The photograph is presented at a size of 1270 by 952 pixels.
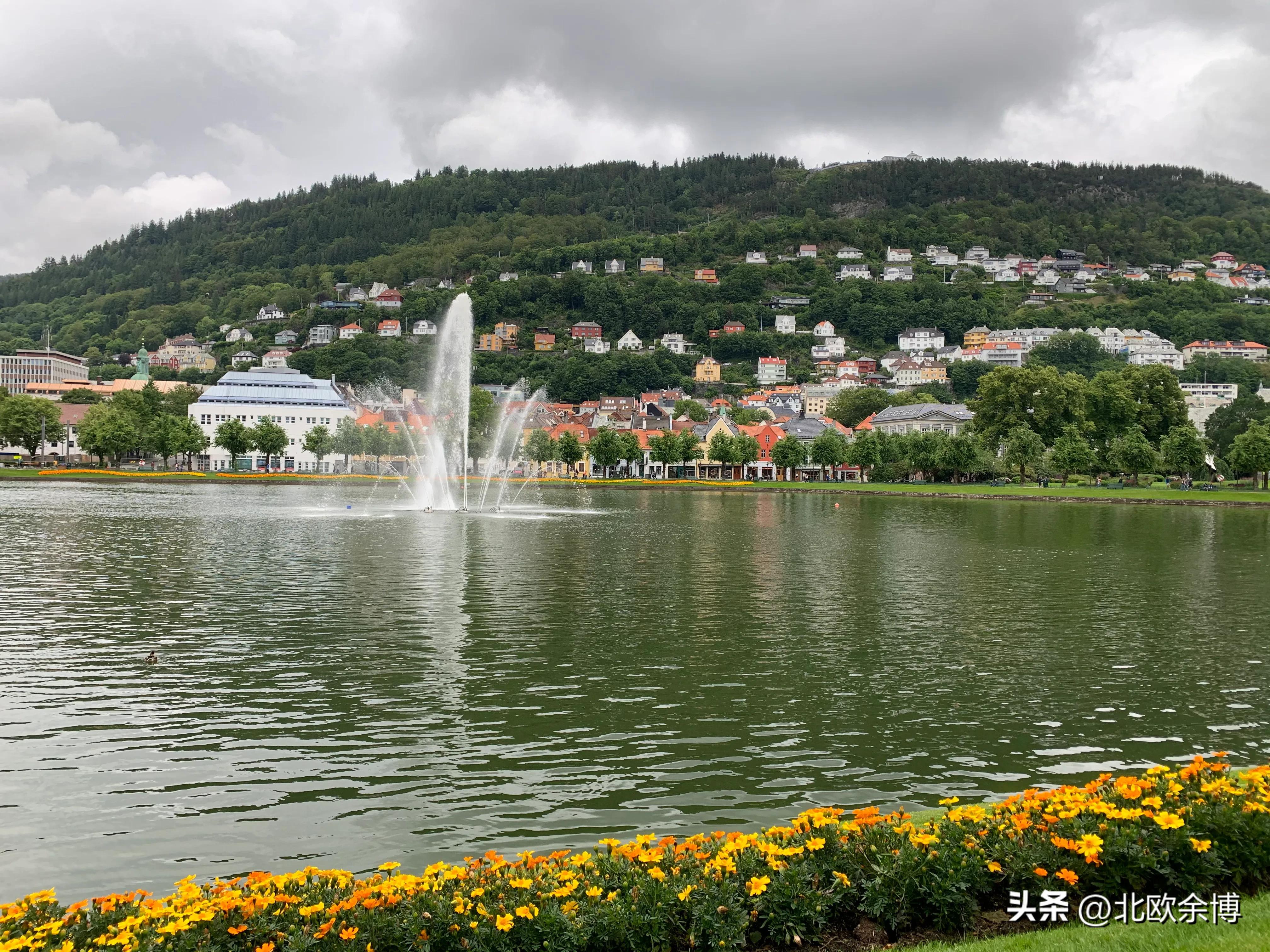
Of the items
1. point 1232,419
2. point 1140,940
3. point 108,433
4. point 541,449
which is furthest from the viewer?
point 541,449

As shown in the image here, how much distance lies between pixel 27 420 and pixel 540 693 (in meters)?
140

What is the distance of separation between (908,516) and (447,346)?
128 feet

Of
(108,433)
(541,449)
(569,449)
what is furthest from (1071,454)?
(108,433)

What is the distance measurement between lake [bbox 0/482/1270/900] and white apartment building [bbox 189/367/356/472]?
441ft

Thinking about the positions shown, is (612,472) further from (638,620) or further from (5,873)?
(5,873)

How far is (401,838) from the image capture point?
1102cm

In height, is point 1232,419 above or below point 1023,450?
above

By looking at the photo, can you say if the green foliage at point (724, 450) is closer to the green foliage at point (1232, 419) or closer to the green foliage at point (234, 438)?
the green foliage at point (1232, 419)

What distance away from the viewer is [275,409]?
176250 millimetres

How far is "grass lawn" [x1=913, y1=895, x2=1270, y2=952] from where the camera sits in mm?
7488

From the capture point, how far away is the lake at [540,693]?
11.6 m

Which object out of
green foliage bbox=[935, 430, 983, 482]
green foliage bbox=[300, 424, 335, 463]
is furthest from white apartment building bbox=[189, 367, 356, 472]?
green foliage bbox=[935, 430, 983, 482]

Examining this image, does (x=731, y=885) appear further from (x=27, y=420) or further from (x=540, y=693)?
(x=27, y=420)

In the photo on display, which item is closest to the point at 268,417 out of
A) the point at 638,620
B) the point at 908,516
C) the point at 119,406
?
the point at 119,406
